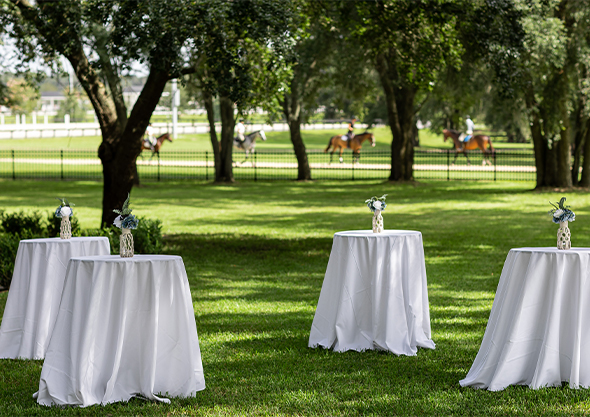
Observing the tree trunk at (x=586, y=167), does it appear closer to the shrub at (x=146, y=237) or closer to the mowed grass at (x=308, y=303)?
the mowed grass at (x=308, y=303)

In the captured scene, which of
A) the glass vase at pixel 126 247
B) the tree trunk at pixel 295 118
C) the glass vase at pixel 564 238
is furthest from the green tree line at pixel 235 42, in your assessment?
the tree trunk at pixel 295 118

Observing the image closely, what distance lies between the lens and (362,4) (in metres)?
14.0

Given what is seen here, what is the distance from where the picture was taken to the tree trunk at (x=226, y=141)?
3209 centimetres

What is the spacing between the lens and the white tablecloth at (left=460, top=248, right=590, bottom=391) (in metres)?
5.49

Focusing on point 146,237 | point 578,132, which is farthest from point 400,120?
point 146,237

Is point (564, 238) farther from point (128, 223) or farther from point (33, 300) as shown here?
point (33, 300)

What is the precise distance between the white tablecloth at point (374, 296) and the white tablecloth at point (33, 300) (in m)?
2.42

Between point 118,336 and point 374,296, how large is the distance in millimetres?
2521

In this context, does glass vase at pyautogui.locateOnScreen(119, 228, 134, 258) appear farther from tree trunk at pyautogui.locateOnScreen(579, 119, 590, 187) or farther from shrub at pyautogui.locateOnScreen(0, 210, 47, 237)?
tree trunk at pyautogui.locateOnScreen(579, 119, 590, 187)

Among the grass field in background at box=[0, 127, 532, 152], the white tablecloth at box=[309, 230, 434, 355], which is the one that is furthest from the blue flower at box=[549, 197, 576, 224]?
the grass field in background at box=[0, 127, 532, 152]

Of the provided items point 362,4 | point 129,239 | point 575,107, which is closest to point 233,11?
point 362,4

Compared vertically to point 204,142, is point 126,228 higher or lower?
lower

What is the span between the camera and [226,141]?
106 ft

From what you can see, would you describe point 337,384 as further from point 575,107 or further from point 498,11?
point 575,107
